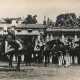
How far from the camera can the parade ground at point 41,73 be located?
2.24m

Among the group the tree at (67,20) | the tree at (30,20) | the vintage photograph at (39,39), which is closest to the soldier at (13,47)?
the vintage photograph at (39,39)

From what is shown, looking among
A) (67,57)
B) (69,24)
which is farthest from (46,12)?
(67,57)

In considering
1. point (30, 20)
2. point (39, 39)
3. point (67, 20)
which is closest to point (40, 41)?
point (39, 39)

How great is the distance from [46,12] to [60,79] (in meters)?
0.65

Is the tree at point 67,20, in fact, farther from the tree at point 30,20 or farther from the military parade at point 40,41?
the tree at point 30,20

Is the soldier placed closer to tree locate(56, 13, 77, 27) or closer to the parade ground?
the parade ground

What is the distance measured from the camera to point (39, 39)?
7.50 feet

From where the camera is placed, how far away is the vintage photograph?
88.7 inches

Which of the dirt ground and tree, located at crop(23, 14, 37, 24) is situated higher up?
tree, located at crop(23, 14, 37, 24)

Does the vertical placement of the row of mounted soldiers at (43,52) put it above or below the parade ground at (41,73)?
above

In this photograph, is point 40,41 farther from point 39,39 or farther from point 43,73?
point 43,73

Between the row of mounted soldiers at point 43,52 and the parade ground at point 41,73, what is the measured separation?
0.04 metres

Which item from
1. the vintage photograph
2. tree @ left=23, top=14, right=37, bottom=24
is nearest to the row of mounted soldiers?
the vintage photograph

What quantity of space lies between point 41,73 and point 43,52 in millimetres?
201
